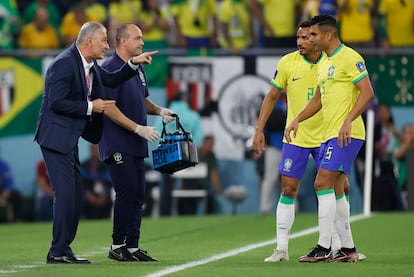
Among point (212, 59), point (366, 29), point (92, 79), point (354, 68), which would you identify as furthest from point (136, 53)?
point (366, 29)

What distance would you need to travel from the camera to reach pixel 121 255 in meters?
11.5

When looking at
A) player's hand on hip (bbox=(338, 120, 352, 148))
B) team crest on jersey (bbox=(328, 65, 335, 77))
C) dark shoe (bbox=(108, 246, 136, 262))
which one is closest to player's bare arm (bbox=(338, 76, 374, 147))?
player's hand on hip (bbox=(338, 120, 352, 148))

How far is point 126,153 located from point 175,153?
1.54 feet

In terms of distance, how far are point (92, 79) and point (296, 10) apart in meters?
10.0

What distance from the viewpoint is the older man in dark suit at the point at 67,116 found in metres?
10.9

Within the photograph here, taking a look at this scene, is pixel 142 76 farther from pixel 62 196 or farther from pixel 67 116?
pixel 62 196

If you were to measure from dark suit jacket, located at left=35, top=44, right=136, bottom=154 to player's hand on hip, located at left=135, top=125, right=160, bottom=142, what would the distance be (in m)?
0.49

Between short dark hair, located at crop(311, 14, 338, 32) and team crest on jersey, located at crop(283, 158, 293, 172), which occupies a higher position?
short dark hair, located at crop(311, 14, 338, 32)

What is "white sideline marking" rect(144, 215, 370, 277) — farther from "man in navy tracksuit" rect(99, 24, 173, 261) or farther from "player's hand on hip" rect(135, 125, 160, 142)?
"player's hand on hip" rect(135, 125, 160, 142)

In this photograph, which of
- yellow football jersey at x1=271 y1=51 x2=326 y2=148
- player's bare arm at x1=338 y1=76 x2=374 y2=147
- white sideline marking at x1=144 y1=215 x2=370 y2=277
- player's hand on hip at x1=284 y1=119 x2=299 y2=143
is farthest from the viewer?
yellow football jersey at x1=271 y1=51 x2=326 y2=148

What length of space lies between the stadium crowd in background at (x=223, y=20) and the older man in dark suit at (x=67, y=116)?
9043mm

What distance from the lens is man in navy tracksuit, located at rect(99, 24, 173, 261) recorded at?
1145cm

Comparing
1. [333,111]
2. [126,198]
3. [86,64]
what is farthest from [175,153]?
[333,111]

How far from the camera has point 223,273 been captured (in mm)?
9859
